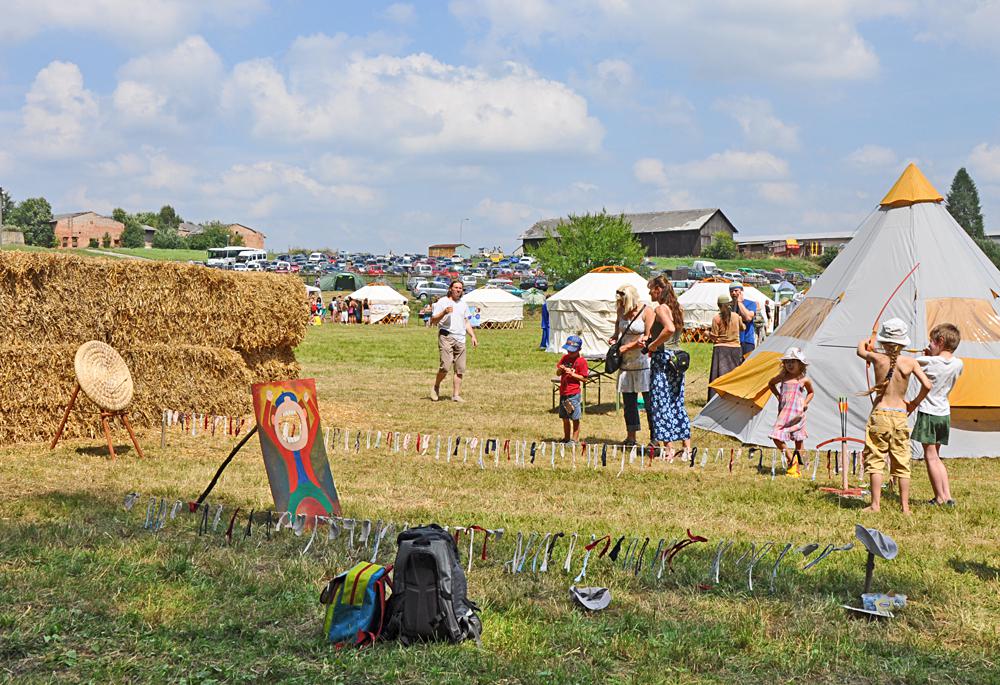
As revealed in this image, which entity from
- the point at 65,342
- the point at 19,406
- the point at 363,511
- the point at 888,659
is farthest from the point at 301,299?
the point at 888,659

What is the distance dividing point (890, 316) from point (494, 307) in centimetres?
3279

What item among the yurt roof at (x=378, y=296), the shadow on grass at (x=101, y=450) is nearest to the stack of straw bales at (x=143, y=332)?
the shadow on grass at (x=101, y=450)

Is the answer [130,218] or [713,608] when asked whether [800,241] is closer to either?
[130,218]

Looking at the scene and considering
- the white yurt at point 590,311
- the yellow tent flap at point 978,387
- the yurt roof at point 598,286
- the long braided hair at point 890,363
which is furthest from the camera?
the white yurt at point 590,311

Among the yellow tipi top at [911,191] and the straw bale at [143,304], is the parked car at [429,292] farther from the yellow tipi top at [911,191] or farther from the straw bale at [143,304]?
the yellow tipi top at [911,191]

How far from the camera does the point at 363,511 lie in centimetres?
730

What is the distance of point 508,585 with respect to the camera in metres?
5.45

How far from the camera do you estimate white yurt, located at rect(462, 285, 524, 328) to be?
43125 millimetres

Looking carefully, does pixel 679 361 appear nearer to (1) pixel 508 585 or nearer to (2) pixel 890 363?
(2) pixel 890 363

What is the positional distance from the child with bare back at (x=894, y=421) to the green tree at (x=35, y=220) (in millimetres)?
94471

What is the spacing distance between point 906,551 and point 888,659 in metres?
2.16

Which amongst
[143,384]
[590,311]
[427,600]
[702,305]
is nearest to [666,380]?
[427,600]

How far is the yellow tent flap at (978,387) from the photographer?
407 inches

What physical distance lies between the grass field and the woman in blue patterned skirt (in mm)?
678
